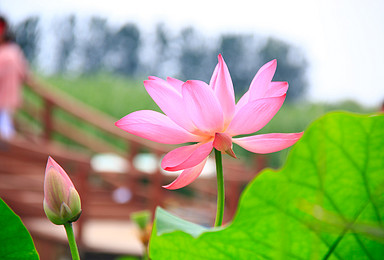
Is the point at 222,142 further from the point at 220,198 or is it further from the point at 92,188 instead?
the point at 92,188

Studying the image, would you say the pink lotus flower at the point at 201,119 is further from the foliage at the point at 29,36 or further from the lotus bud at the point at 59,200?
the foliage at the point at 29,36

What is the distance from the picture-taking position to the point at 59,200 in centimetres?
22

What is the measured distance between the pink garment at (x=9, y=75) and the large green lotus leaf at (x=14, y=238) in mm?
2622

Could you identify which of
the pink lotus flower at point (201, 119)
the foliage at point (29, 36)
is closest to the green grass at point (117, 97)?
the foliage at point (29, 36)

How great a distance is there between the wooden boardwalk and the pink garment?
0.29 metres

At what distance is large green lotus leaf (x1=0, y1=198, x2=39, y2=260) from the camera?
23cm

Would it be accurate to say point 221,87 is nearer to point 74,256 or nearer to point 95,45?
point 74,256

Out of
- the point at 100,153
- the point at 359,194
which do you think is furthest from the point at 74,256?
the point at 100,153

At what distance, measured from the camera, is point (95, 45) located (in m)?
8.73

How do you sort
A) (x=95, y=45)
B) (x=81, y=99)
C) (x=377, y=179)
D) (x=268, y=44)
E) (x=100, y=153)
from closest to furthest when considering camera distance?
1. (x=377, y=179)
2. (x=100, y=153)
3. (x=81, y=99)
4. (x=268, y=44)
5. (x=95, y=45)

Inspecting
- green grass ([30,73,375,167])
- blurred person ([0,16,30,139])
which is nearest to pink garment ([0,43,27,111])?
blurred person ([0,16,30,139])

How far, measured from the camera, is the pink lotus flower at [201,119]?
23cm

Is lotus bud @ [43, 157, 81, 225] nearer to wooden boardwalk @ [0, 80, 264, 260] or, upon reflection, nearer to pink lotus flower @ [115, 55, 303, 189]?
pink lotus flower @ [115, 55, 303, 189]

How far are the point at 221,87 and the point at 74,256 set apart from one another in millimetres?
123
